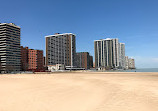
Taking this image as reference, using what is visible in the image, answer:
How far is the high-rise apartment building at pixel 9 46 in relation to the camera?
5517 inches

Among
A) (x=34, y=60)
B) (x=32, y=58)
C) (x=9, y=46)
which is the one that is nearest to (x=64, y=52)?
(x=34, y=60)

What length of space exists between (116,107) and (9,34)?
15811 cm

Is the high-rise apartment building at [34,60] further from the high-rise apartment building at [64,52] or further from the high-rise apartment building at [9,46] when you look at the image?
the high-rise apartment building at [9,46]

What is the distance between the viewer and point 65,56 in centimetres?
19800

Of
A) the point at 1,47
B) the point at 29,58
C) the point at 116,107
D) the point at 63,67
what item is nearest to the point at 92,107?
the point at 116,107

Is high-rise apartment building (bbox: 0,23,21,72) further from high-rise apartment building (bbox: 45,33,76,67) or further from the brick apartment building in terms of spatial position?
high-rise apartment building (bbox: 45,33,76,67)

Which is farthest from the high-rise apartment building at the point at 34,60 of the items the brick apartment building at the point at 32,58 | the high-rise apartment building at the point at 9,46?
the high-rise apartment building at the point at 9,46

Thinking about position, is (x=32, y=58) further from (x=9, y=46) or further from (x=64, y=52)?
(x=64, y=52)

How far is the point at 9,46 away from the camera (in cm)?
14362

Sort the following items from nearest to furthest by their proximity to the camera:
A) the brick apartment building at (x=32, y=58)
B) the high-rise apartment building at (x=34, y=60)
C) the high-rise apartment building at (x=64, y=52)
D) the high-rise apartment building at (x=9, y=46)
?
the high-rise apartment building at (x=9, y=46) → the brick apartment building at (x=32, y=58) → the high-rise apartment building at (x=34, y=60) → the high-rise apartment building at (x=64, y=52)

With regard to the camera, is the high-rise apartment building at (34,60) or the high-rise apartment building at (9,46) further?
the high-rise apartment building at (34,60)

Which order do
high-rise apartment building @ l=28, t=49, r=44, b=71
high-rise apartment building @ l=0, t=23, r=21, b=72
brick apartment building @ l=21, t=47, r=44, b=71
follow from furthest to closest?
1. high-rise apartment building @ l=28, t=49, r=44, b=71
2. brick apartment building @ l=21, t=47, r=44, b=71
3. high-rise apartment building @ l=0, t=23, r=21, b=72

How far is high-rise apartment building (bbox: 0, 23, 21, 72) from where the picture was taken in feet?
460

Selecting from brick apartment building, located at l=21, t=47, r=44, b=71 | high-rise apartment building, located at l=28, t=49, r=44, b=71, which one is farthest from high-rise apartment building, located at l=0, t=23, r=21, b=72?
high-rise apartment building, located at l=28, t=49, r=44, b=71
